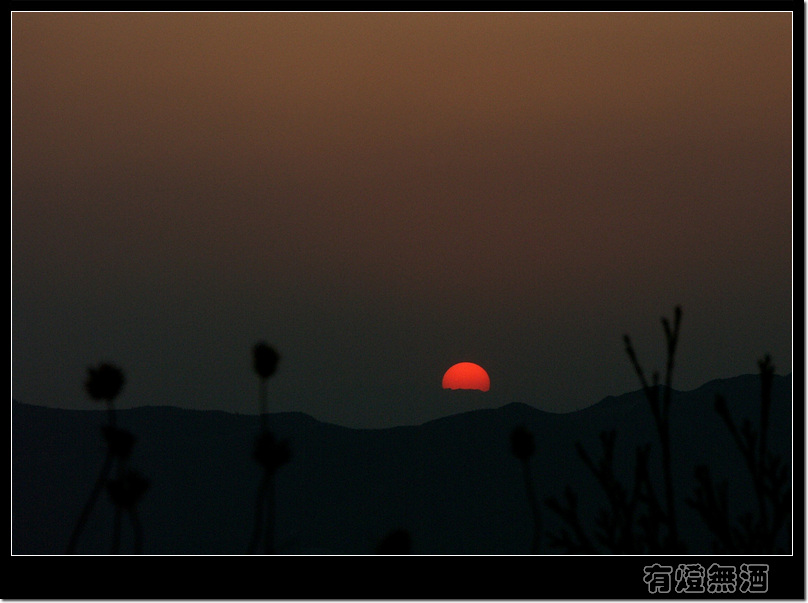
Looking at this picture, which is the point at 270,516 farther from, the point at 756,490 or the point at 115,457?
the point at 756,490

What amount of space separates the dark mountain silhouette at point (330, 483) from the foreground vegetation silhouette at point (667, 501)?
81 millimetres

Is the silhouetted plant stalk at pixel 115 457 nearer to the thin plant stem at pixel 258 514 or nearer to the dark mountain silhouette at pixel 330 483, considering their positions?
the dark mountain silhouette at pixel 330 483

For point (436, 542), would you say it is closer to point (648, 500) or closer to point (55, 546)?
point (648, 500)

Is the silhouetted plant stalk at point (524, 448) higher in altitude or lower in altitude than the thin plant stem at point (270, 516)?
higher

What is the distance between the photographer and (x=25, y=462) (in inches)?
145

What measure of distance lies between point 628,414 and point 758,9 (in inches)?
410

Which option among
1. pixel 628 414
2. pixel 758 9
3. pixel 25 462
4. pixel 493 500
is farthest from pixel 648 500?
pixel 628 414

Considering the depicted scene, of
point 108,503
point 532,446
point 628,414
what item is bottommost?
point 108,503

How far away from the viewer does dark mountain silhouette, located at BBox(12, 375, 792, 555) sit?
3.22m

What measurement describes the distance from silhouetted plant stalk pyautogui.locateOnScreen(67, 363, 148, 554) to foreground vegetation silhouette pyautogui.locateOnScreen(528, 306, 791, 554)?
1249mm

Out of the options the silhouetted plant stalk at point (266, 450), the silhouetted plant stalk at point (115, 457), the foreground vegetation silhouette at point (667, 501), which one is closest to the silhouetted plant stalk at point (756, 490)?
the foreground vegetation silhouette at point (667, 501)

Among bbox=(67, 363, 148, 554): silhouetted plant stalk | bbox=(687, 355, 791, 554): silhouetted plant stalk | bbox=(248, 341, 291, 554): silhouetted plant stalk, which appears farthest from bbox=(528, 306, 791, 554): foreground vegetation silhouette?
bbox=(67, 363, 148, 554): silhouetted plant stalk

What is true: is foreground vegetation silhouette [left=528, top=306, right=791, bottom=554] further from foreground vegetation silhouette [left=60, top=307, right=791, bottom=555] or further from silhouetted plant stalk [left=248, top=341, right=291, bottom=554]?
silhouetted plant stalk [left=248, top=341, right=291, bottom=554]

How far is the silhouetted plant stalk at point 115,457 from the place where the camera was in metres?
2.65
